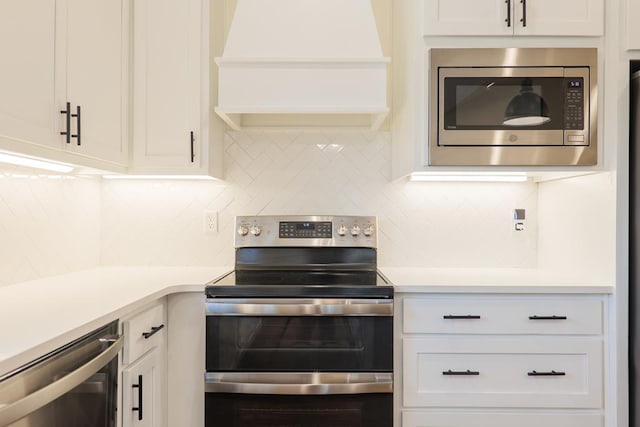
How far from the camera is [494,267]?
7.54 feet

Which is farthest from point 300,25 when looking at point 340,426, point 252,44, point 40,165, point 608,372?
point 608,372

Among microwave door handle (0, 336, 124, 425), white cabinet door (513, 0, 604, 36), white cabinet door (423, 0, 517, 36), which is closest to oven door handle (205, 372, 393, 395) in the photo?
microwave door handle (0, 336, 124, 425)

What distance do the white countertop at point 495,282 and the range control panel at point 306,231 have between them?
0.23 metres

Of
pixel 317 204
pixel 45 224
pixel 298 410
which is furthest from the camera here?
pixel 317 204

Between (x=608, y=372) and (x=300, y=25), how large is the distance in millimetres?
1909

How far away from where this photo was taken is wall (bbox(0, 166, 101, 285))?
166 centimetres

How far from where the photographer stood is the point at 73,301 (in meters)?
1.42

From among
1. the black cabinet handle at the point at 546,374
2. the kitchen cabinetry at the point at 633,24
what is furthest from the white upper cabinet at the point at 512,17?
the black cabinet handle at the point at 546,374

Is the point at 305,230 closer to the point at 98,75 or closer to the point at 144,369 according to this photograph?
the point at 144,369

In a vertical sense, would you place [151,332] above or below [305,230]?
below

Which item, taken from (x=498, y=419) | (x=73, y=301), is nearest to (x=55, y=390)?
(x=73, y=301)

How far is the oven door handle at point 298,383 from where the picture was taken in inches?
65.4

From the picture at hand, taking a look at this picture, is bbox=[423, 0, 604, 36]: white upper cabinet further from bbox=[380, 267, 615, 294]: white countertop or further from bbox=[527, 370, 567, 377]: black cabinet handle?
bbox=[527, 370, 567, 377]: black cabinet handle

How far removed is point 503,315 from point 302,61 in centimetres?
133
